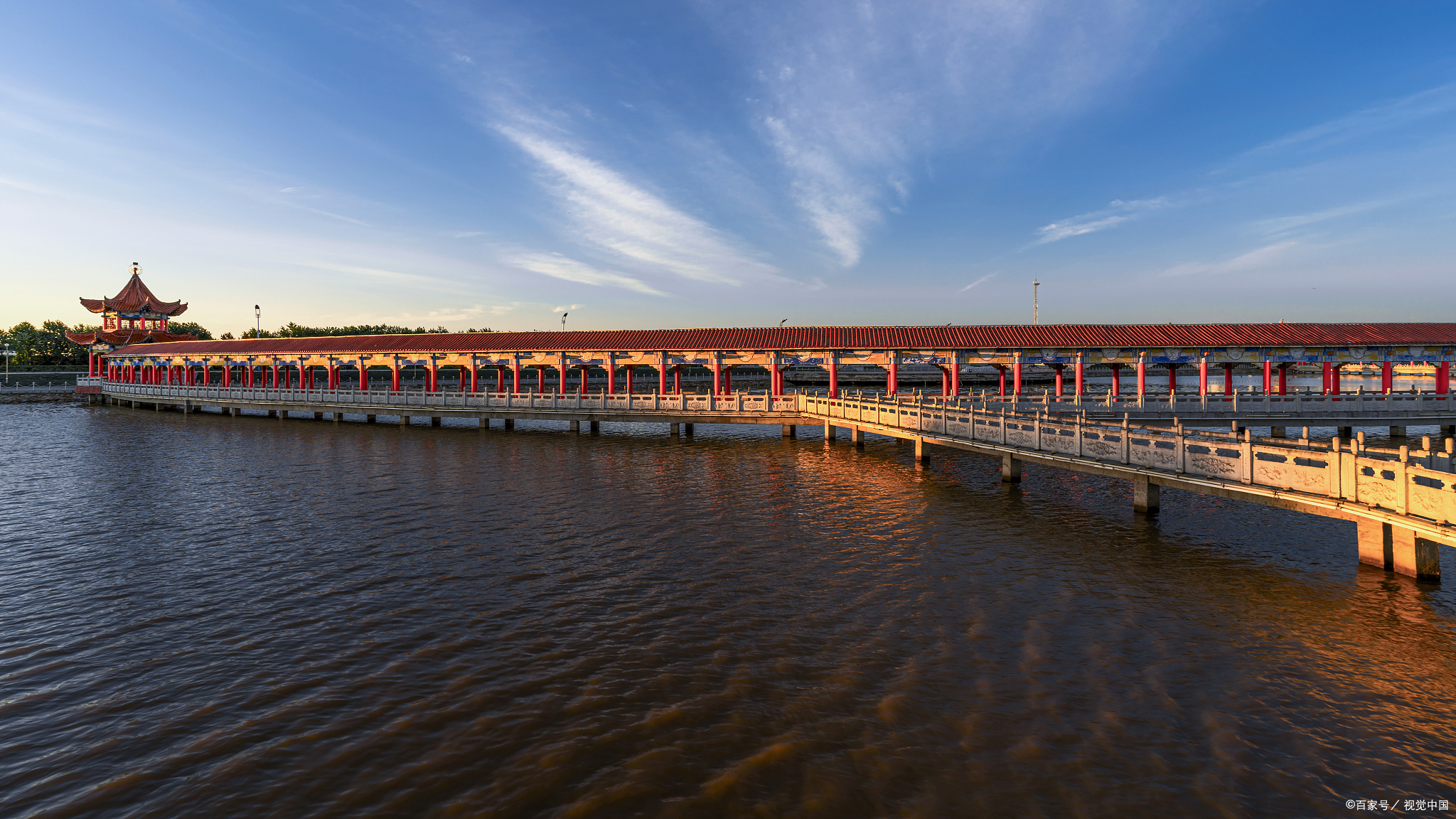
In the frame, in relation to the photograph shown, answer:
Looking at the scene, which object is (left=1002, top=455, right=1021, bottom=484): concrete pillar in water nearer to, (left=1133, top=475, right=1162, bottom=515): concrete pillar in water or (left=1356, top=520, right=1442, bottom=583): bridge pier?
(left=1133, top=475, right=1162, bottom=515): concrete pillar in water

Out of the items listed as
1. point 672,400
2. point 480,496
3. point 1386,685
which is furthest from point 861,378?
point 1386,685

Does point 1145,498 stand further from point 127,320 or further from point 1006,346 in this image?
point 127,320

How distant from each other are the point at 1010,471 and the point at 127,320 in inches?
3635

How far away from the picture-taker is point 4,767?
6.37m

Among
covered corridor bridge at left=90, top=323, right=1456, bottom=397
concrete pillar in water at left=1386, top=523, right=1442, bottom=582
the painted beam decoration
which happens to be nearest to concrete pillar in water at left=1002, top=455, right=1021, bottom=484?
covered corridor bridge at left=90, top=323, right=1456, bottom=397

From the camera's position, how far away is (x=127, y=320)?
241ft

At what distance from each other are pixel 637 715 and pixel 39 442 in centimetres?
4226

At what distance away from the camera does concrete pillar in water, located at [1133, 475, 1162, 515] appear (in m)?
16.1

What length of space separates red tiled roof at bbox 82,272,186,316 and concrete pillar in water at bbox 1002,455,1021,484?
89579 mm

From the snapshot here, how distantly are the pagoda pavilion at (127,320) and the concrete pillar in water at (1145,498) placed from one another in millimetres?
87136

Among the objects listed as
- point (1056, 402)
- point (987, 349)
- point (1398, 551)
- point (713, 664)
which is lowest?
point (713, 664)

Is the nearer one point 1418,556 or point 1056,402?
point 1418,556

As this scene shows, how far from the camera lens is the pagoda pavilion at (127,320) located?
7112 centimetres

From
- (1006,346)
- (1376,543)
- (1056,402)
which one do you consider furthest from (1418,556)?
(1006,346)
